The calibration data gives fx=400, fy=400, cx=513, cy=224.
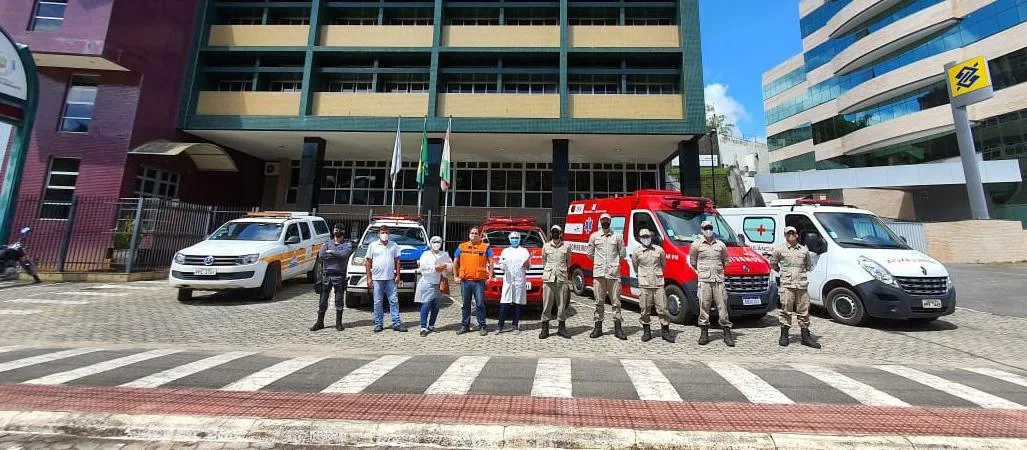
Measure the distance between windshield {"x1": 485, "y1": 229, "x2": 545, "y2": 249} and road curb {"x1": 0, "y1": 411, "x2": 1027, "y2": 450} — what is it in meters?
5.57

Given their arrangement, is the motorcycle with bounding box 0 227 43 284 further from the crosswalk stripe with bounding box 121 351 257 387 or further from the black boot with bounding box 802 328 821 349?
the black boot with bounding box 802 328 821 349

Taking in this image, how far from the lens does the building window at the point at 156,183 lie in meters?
15.8

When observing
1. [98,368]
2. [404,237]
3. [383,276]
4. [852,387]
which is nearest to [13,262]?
[98,368]

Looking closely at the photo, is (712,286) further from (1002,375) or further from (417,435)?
(417,435)

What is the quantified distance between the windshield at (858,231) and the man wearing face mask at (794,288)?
2.24m

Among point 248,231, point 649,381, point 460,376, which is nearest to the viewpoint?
point 649,381

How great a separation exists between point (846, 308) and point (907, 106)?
31557 millimetres

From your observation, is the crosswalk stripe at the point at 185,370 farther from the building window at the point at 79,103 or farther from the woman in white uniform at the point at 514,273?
the building window at the point at 79,103

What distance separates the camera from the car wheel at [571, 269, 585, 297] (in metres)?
10.0

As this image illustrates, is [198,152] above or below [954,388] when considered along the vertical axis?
above

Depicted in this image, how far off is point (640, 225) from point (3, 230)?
16.1m

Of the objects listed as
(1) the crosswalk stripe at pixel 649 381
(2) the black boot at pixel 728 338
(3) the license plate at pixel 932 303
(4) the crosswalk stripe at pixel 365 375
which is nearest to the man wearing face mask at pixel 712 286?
(2) the black boot at pixel 728 338

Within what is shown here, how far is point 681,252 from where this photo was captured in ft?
23.5

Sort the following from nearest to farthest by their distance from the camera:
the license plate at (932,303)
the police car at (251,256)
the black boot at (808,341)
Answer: the black boot at (808,341) → the license plate at (932,303) → the police car at (251,256)
